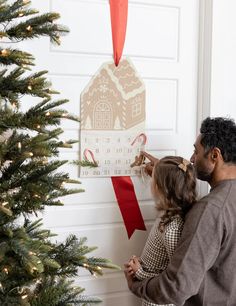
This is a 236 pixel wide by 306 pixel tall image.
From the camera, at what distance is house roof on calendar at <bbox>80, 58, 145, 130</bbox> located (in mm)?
2092

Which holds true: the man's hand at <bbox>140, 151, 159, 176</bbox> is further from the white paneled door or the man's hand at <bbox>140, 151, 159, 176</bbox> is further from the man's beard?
the man's beard

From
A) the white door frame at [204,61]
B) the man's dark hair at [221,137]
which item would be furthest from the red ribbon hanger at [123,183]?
A: the man's dark hair at [221,137]

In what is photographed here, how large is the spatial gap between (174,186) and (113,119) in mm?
533

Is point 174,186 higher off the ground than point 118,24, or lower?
lower

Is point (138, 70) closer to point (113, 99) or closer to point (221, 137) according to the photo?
point (113, 99)

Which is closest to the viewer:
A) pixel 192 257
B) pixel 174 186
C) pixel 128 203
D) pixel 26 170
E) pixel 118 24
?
pixel 26 170

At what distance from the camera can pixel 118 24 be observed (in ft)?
6.92

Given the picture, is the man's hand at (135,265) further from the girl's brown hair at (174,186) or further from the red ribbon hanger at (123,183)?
the red ribbon hanger at (123,183)

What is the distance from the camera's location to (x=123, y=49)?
2.15 m

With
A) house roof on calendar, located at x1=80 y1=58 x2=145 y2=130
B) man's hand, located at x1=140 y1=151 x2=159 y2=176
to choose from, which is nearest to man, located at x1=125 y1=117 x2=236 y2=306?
man's hand, located at x1=140 y1=151 x2=159 y2=176

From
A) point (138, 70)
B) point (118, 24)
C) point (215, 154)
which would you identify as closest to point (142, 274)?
point (215, 154)

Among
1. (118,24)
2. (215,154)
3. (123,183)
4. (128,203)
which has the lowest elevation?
(128,203)

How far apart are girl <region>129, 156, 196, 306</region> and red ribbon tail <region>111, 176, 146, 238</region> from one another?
1.28 ft

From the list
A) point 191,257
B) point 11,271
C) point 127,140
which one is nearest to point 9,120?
point 11,271
